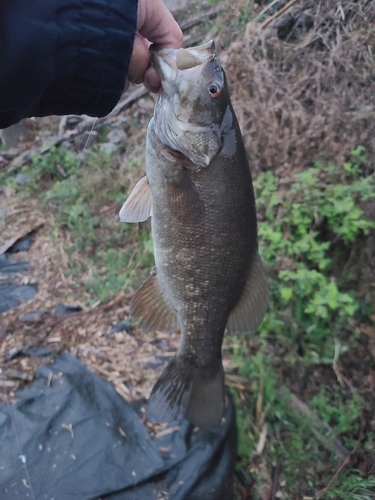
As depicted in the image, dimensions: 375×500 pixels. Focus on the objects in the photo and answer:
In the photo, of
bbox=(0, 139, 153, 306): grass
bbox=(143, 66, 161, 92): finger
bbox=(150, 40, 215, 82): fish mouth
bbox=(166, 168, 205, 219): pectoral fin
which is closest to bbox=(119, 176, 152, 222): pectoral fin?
bbox=(166, 168, 205, 219): pectoral fin

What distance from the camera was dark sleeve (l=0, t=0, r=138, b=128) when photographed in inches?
49.0

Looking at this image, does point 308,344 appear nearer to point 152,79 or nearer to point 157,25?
point 152,79

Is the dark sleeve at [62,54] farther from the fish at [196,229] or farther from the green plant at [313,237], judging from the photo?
the green plant at [313,237]

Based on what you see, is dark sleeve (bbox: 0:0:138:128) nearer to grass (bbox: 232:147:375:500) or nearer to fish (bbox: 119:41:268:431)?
fish (bbox: 119:41:268:431)

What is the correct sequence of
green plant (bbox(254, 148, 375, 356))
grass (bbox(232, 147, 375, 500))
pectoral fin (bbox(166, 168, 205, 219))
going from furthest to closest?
green plant (bbox(254, 148, 375, 356))
grass (bbox(232, 147, 375, 500))
pectoral fin (bbox(166, 168, 205, 219))

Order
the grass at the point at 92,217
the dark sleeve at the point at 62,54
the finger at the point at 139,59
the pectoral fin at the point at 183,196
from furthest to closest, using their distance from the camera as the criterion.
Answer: the grass at the point at 92,217 → the pectoral fin at the point at 183,196 → the finger at the point at 139,59 → the dark sleeve at the point at 62,54

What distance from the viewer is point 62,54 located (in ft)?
4.45

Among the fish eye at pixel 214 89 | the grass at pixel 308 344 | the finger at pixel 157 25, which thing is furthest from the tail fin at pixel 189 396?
the finger at pixel 157 25

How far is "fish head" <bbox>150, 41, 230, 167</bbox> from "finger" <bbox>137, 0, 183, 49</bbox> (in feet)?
0.14

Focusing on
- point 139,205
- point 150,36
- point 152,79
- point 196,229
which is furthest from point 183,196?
point 150,36

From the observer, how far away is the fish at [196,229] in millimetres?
1604

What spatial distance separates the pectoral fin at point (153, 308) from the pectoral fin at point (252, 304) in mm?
325

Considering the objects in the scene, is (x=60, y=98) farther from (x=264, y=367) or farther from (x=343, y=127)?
(x=343, y=127)

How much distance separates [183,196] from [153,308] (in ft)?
2.21
